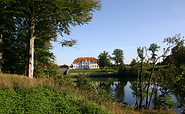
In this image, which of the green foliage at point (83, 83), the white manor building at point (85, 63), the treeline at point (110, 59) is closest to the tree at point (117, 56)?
the treeline at point (110, 59)

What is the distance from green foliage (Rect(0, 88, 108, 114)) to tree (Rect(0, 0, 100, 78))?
414 centimetres

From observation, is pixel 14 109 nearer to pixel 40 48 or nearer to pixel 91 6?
pixel 91 6

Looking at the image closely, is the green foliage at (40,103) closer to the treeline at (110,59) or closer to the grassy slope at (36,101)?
the grassy slope at (36,101)

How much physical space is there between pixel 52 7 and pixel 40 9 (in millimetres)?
1456

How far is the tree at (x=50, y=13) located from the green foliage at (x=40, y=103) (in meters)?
4.14

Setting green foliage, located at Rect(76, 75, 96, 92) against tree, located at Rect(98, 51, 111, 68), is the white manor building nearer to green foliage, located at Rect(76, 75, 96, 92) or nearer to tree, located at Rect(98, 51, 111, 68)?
tree, located at Rect(98, 51, 111, 68)

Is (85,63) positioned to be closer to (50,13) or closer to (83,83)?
(83,83)

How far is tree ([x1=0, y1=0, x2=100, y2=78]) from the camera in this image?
897 centimetres

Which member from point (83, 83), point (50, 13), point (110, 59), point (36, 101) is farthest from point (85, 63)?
point (36, 101)

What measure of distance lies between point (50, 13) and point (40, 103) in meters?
6.14

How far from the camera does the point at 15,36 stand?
14469 mm

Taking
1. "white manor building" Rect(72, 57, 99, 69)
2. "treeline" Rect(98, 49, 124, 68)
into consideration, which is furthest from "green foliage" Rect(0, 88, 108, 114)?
"white manor building" Rect(72, 57, 99, 69)

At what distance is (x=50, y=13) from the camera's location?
965 centimetres

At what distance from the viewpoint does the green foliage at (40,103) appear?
16.4ft
